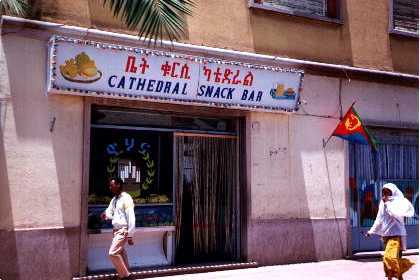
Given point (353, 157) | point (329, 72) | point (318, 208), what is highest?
point (329, 72)

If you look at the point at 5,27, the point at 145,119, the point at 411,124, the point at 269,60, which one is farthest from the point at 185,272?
the point at 411,124

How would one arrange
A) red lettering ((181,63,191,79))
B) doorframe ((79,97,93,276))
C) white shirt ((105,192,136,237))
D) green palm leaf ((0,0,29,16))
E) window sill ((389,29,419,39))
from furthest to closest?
window sill ((389,29,419,39)) → red lettering ((181,63,191,79)) → doorframe ((79,97,93,276)) → white shirt ((105,192,136,237)) → green palm leaf ((0,0,29,16))

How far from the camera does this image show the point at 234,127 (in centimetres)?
1053

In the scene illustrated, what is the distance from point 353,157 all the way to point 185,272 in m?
4.50

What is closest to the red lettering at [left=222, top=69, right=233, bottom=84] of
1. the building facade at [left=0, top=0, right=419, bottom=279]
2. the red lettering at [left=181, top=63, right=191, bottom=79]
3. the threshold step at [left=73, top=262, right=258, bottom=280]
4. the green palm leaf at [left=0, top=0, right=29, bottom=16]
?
the building facade at [left=0, top=0, right=419, bottom=279]

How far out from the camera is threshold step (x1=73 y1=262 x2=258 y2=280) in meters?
8.71

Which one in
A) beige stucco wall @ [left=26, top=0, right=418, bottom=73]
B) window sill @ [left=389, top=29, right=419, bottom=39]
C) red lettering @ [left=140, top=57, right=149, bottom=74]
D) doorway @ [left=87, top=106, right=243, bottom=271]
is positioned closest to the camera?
beige stucco wall @ [left=26, top=0, right=418, bottom=73]

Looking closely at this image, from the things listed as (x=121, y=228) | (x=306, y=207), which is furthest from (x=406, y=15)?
(x=121, y=228)

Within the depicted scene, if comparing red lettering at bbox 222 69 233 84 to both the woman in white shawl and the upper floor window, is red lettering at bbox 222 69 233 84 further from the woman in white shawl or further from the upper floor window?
the upper floor window

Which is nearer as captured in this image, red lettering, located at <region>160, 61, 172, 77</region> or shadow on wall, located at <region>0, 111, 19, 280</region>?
shadow on wall, located at <region>0, 111, 19, 280</region>

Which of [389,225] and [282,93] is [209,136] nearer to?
[282,93]

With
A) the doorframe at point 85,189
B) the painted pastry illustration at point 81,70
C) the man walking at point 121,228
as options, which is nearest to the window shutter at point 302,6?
the painted pastry illustration at point 81,70

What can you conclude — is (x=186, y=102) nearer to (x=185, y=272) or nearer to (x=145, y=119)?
(x=145, y=119)

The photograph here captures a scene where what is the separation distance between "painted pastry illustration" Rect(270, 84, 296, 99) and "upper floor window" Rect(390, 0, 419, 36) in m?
3.25
